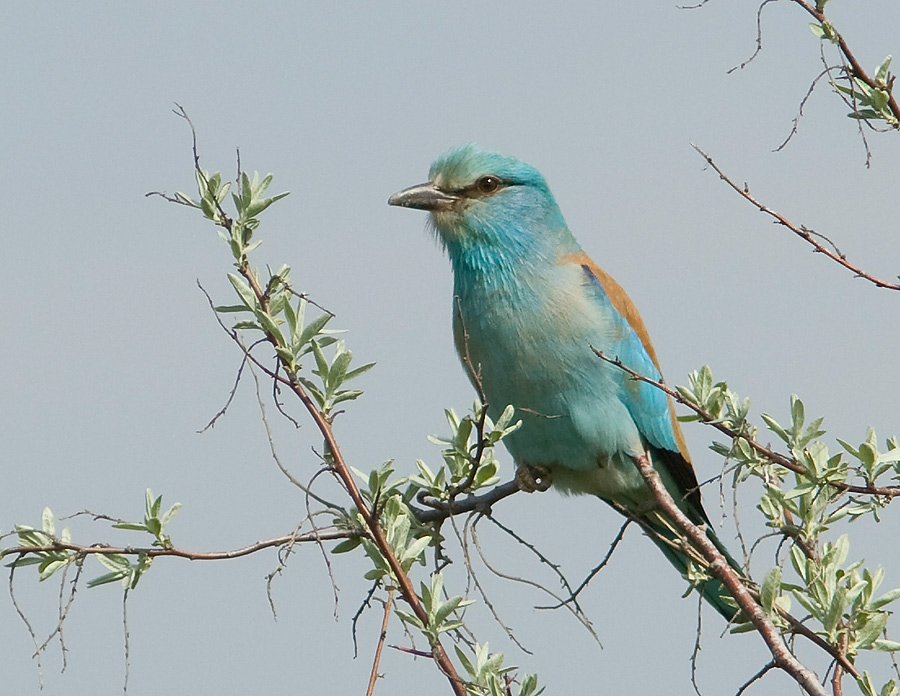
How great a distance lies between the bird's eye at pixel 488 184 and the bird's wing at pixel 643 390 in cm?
48

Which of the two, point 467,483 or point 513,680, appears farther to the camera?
point 467,483

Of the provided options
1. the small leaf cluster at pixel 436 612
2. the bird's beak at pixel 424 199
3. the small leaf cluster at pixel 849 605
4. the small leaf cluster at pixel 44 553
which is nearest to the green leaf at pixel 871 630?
the small leaf cluster at pixel 849 605

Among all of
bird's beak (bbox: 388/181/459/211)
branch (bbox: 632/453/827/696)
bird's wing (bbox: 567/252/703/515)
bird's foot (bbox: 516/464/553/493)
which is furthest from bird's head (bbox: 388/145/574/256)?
branch (bbox: 632/453/827/696)

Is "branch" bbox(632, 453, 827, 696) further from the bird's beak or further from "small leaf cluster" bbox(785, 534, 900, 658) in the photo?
the bird's beak

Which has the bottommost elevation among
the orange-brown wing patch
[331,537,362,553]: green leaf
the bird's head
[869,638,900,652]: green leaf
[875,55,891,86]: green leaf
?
[869,638,900,652]: green leaf

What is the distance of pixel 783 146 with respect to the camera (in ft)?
12.4

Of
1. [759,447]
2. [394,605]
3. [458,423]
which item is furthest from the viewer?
[458,423]

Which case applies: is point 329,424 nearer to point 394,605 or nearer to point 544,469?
point 394,605

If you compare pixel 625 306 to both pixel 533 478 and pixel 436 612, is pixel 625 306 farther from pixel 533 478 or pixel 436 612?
pixel 436 612

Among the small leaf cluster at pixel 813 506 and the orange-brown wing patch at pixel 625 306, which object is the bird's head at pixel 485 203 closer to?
the orange-brown wing patch at pixel 625 306

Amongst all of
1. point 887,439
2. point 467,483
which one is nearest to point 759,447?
point 887,439

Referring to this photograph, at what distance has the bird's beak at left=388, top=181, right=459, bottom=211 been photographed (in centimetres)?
561

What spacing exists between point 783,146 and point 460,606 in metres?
1.73

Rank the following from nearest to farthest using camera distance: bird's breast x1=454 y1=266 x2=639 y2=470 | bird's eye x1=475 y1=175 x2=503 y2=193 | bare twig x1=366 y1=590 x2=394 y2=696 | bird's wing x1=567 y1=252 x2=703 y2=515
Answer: bare twig x1=366 y1=590 x2=394 y2=696 → bird's breast x1=454 y1=266 x2=639 y2=470 → bird's wing x1=567 y1=252 x2=703 y2=515 → bird's eye x1=475 y1=175 x2=503 y2=193
